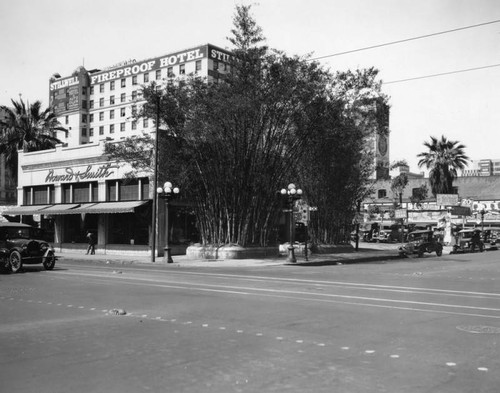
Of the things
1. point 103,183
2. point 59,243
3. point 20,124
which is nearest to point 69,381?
point 103,183

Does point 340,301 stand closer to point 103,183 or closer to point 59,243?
point 103,183

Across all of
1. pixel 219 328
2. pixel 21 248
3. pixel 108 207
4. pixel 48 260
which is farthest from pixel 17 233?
pixel 219 328

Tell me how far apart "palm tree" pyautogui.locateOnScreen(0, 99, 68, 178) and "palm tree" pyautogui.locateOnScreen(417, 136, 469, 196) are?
139 feet

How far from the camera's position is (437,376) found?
5793 millimetres

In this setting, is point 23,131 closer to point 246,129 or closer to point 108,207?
point 108,207

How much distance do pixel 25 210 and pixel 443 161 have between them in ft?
153

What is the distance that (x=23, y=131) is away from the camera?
46781 millimetres

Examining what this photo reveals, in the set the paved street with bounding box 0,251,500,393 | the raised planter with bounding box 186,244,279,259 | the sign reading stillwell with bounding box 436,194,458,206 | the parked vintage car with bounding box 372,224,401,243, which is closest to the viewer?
the paved street with bounding box 0,251,500,393

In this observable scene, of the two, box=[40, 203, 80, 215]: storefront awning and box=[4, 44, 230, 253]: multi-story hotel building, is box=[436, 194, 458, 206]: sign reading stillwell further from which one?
box=[40, 203, 80, 215]: storefront awning

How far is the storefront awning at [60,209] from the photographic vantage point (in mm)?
37719

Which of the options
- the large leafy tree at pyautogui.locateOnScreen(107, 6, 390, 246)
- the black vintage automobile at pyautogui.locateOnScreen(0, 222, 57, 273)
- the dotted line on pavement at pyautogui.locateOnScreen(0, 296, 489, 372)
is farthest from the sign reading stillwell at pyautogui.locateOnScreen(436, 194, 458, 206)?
the dotted line on pavement at pyautogui.locateOnScreen(0, 296, 489, 372)

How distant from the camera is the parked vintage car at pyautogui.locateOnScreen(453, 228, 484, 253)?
41.1 meters

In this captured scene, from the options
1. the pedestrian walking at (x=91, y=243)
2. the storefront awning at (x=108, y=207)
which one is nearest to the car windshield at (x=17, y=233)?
the storefront awning at (x=108, y=207)

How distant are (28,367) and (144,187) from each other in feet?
97.0
